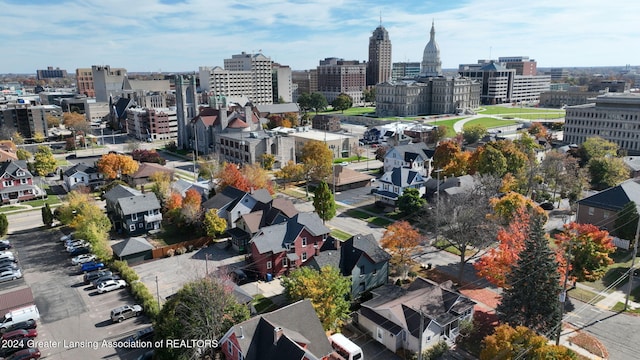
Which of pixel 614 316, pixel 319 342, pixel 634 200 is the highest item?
pixel 634 200

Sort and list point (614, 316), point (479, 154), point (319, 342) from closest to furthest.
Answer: point (319, 342), point (614, 316), point (479, 154)

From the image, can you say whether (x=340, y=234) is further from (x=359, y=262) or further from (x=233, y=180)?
(x=233, y=180)

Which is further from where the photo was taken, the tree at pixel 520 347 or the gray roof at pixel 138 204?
the gray roof at pixel 138 204

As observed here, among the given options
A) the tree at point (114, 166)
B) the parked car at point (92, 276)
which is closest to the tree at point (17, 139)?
the tree at point (114, 166)

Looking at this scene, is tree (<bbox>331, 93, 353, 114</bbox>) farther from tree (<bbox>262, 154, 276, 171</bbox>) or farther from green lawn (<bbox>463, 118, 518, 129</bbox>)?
tree (<bbox>262, 154, 276, 171</bbox>)

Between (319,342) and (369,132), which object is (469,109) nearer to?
(369,132)

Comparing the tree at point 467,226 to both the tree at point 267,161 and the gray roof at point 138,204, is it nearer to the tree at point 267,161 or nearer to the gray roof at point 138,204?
the gray roof at point 138,204

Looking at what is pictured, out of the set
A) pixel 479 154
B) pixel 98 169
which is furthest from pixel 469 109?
pixel 98 169
